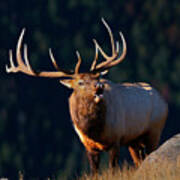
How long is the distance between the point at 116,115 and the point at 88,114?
646 millimetres

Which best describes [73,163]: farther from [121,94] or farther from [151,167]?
[151,167]

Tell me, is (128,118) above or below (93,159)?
above

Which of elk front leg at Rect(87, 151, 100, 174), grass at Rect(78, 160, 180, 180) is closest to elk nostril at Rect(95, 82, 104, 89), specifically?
grass at Rect(78, 160, 180, 180)

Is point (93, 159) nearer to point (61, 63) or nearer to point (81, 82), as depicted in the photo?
point (81, 82)

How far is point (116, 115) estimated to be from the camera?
11430 millimetres

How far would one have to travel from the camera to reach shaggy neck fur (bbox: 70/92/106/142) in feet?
35.5

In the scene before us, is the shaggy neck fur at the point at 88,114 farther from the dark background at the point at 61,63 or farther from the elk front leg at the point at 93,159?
the dark background at the point at 61,63

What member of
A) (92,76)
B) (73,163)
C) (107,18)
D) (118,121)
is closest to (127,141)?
(118,121)

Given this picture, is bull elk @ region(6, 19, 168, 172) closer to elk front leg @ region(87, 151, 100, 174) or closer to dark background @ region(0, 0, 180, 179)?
elk front leg @ region(87, 151, 100, 174)

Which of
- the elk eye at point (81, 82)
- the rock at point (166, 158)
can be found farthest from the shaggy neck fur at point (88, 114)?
the rock at point (166, 158)

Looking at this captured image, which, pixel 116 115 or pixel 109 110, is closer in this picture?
pixel 109 110

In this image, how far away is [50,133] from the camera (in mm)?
28406

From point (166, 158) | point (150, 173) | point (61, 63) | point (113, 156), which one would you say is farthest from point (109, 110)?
point (61, 63)

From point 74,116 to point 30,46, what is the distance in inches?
706
